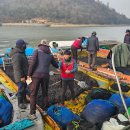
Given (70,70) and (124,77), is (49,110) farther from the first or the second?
(124,77)

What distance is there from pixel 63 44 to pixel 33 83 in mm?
10344

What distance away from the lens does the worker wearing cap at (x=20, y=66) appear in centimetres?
668

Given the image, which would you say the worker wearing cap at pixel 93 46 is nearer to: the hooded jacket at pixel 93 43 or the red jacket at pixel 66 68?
the hooded jacket at pixel 93 43

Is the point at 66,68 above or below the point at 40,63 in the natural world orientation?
below

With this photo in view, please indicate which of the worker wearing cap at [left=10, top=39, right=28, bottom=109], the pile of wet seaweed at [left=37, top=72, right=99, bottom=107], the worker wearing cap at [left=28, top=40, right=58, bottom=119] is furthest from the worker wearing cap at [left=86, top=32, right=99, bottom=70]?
the worker wearing cap at [left=28, top=40, right=58, bottom=119]

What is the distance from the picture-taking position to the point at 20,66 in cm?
674

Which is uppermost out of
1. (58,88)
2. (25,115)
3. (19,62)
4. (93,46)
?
(19,62)

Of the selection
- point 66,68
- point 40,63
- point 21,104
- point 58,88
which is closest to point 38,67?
point 40,63

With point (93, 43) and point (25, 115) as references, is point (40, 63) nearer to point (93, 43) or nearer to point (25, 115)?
point (25, 115)

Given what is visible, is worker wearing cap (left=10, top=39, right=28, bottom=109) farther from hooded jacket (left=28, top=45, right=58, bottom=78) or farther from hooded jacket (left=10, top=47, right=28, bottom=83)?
hooded jacket (left=28, top=45, right=58, bottom=78)

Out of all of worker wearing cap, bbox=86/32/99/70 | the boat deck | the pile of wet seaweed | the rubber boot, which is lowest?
the pile of wet seaweed

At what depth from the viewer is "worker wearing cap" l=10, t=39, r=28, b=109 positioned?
668 centimetres

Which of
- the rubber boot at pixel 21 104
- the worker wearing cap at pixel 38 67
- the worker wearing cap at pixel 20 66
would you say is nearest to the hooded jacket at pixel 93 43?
the worker wearing cap at pixel 20 66

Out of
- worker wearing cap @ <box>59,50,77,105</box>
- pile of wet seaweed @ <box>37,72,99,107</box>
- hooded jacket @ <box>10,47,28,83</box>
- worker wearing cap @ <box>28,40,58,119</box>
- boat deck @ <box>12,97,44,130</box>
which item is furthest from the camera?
pile of wet seaweed @ <box>37,72,99,107</box>
